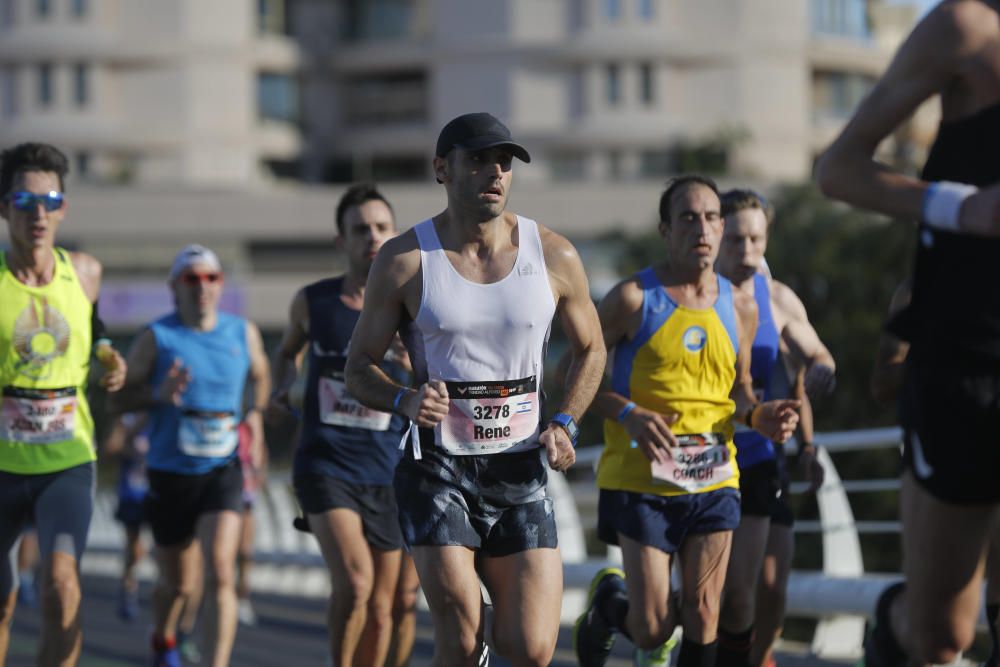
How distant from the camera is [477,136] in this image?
21.3 feet

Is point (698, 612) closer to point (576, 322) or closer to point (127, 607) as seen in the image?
point (576, 322)

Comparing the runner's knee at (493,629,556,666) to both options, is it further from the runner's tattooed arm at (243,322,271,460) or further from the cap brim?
the runner's tattooed arm at (243,322,271,460)

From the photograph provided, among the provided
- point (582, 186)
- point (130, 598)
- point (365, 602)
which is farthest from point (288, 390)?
point (582, 186)

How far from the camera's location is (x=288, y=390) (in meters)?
9.58

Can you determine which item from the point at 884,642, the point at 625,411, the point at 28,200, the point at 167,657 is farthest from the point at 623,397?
the point at 167,657

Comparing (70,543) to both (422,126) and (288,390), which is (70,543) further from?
(422,126)

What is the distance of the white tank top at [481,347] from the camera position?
6578 mm

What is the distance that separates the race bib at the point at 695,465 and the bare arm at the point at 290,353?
98.1 inches

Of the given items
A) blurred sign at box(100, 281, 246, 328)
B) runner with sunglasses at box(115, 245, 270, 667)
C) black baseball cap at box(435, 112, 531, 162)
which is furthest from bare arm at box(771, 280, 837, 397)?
blurred sign at box(100, 281, 246, 328)

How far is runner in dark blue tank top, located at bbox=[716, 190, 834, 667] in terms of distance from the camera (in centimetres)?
818

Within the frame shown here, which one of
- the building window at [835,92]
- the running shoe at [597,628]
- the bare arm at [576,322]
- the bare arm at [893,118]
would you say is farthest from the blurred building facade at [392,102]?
the bare arm at [893,118]

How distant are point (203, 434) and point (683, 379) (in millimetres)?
3393

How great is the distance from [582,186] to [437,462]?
61932mm

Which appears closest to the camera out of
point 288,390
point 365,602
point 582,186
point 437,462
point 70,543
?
point 437,462
